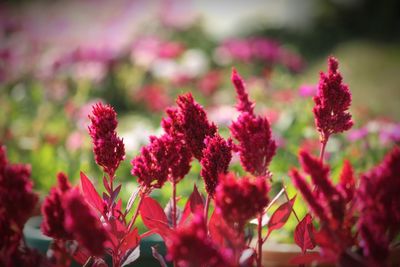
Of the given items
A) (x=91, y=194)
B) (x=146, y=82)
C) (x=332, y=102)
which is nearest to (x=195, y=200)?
(x=91, y=194)

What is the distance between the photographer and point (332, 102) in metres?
1.01

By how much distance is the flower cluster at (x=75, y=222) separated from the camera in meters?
0.78

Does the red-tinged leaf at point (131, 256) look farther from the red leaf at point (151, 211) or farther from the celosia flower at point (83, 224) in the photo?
the celosia flower at point (83, 224)

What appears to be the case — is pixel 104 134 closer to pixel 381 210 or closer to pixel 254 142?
pixel 254 142

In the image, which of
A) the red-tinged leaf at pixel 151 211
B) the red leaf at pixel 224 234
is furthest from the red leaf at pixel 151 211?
the red leaf at pixel 224 234

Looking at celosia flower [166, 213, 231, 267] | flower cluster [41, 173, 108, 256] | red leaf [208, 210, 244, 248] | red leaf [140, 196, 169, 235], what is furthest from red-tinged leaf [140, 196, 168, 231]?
celosia flower [166, 213, 231, 267]

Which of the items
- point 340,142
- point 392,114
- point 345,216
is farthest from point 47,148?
point 392,114

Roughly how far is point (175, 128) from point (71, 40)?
15.7 ft

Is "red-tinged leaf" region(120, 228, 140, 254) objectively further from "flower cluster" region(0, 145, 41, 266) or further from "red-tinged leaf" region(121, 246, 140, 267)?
"flower cluster" region(0, 145, 41, 266)

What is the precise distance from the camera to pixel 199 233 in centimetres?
77

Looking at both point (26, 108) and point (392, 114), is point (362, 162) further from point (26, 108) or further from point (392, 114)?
point (392, 114)

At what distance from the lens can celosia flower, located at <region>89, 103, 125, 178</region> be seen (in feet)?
3.29

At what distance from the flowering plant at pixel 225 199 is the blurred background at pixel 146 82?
0.20 m

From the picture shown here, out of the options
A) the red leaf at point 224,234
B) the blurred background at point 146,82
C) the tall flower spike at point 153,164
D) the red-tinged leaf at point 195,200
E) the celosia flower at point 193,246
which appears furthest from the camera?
the blurred background at point 146,82
